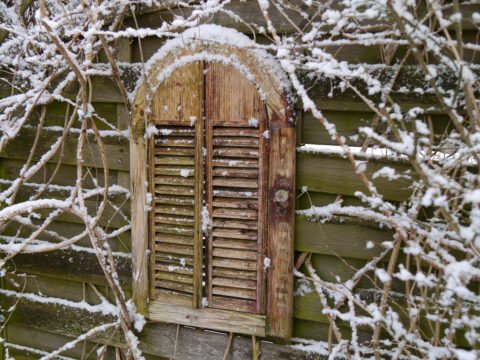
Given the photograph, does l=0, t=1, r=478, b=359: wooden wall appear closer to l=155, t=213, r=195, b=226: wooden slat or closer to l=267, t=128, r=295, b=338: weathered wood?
l=267, t=128, r=295, b=338: weathered wood

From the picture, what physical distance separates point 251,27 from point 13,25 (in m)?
1.54

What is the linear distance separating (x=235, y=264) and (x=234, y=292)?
5.6 inches

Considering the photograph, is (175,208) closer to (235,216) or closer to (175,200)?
(175,200)

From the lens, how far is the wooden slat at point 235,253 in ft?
6.13

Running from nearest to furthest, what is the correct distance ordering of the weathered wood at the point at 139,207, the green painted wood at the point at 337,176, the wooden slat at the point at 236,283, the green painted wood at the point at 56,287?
the green painted wood at the point at 337,176
the wooden slat at the point at 236,283
the weathered wood at the point at 139,207
the green painted wood at the point at 56,287

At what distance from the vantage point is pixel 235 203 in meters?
1.87

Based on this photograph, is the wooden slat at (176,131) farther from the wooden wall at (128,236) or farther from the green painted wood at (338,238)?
the green painted wood at (338,238)

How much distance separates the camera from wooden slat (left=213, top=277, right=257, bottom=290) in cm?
188

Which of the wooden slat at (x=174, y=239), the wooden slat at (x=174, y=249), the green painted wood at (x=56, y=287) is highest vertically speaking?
the wooden slat at (x=174, y=239)

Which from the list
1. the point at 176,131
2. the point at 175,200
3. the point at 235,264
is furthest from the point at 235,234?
the point at 176,131

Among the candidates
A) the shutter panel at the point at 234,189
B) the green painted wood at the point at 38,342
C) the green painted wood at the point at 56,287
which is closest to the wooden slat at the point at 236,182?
the shutter panel at the point at 234,189

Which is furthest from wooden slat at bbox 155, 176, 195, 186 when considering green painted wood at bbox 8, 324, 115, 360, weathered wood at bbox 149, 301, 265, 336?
green painted wood at bbox 8, 324, 115, 360

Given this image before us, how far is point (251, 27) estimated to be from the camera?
1.80 meters

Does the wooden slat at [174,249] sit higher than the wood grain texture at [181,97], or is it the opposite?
the wood grain texture at [181,97]
